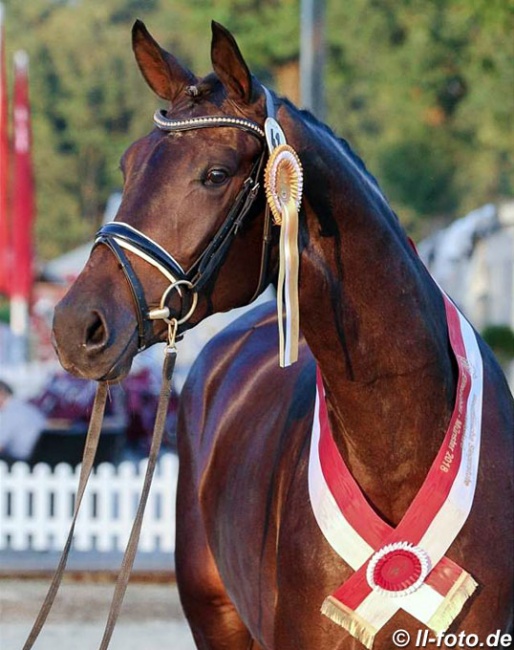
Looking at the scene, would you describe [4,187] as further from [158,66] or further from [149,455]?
[149,455]

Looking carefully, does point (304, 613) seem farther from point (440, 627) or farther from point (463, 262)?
point (463, 262)

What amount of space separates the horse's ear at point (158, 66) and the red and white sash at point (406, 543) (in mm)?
961

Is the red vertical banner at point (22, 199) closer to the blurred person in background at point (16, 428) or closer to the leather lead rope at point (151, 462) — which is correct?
Answer: the blurred person in background at point (16, 428)

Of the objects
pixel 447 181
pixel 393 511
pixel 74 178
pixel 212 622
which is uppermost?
pixel 74 178

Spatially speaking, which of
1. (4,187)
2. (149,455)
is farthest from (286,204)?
(4,187)

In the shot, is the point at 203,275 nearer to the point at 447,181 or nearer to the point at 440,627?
the point at 440,627

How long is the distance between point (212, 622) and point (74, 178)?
165 feet

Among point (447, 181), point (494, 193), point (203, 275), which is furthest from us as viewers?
point (494, 193)

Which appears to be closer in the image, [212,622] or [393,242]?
[393,242]

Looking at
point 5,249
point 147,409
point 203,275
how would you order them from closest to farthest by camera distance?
point 203,275 < point 147,409 < point 5,249

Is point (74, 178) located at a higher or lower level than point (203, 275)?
higher

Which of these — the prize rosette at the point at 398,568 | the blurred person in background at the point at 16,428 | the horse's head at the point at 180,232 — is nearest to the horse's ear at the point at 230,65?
the horse's head at the point at 180,232

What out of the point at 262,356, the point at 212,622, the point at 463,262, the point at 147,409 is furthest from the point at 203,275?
the point at 463,262

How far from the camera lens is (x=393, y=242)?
2996 mm
